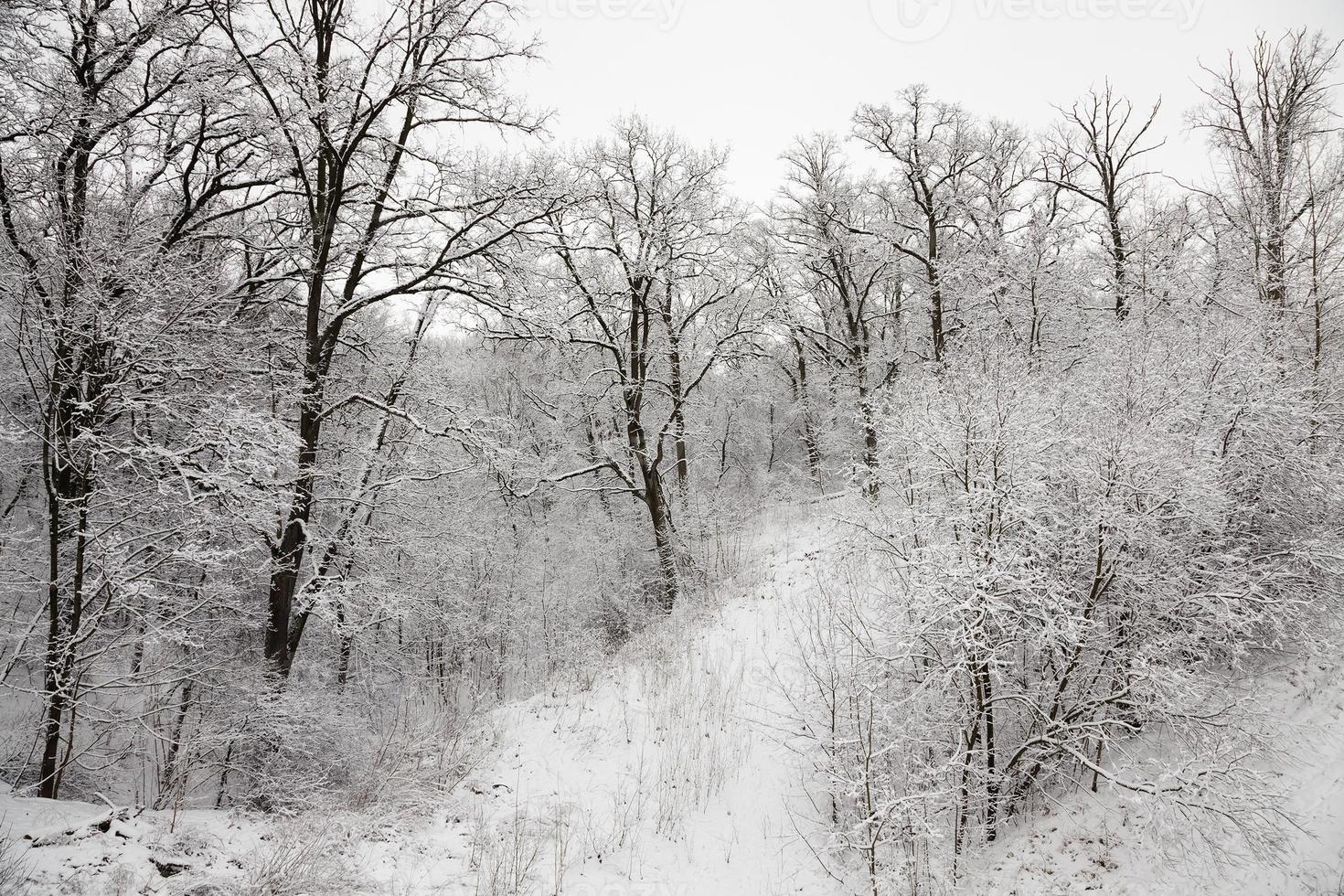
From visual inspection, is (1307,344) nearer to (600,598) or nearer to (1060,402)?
(1060,402)

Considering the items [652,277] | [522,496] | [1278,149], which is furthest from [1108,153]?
[522,496]

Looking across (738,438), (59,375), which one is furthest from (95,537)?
(738,438)

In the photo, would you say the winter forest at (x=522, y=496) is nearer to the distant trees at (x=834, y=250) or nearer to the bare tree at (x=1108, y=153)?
the bare tree at (x=1108, y=153)

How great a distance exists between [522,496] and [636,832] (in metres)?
5.66

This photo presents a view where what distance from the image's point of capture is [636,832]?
6.12 m

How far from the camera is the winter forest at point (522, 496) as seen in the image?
5.08m

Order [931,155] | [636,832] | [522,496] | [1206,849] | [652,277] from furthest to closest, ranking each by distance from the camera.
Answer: [931,155] → [652,277] → [522,496] → [636,832] → [1206,849]

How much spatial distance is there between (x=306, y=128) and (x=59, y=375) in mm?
4334

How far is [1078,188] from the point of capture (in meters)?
15.0

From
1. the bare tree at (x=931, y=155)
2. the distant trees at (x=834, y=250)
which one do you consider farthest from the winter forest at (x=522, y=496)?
the distant trees at (x=834, y=250)

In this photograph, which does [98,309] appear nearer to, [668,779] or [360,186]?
[360,186]

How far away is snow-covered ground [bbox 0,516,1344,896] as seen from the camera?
4363 mm

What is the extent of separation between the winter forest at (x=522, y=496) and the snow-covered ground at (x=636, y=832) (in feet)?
0.14

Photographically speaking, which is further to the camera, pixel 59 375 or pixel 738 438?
pixel 738 438
